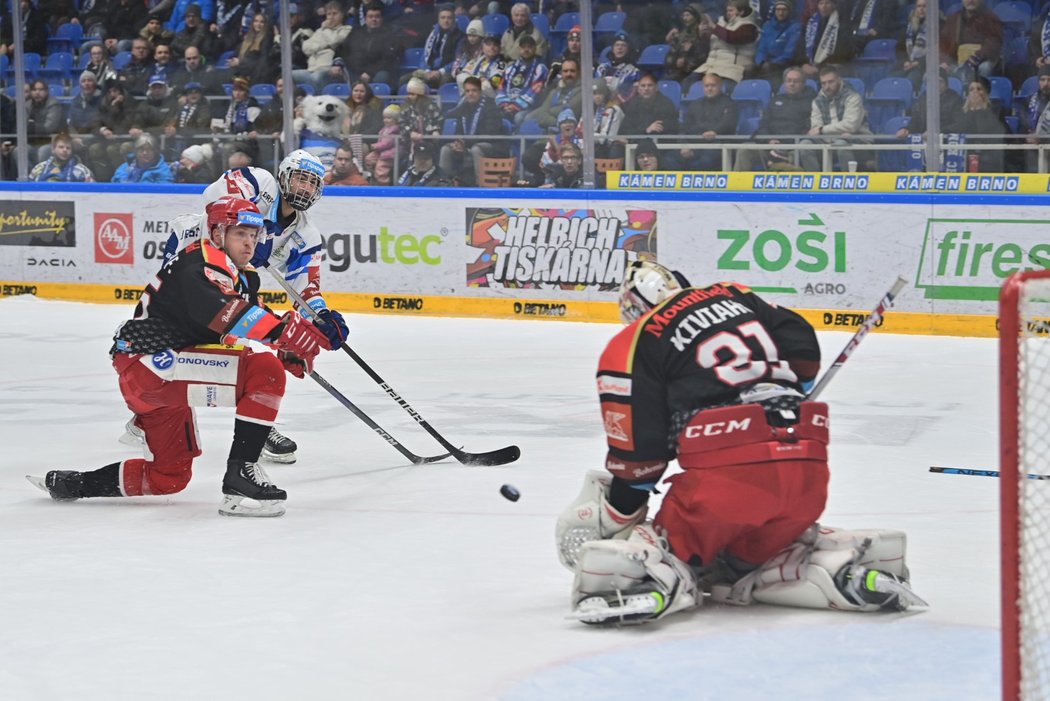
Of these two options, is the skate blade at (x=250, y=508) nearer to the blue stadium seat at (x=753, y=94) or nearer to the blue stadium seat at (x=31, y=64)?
the blue stadium seat at (x=753, y=94)

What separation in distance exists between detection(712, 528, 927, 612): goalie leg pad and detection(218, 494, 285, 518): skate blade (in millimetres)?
1627

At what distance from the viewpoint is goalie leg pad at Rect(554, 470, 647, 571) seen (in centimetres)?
357

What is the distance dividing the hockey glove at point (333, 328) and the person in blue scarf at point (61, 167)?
587 cm

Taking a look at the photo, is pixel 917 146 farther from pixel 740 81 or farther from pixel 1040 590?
pixel 1040 590

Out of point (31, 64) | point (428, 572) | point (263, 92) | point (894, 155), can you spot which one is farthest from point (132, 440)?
point (31, 64)

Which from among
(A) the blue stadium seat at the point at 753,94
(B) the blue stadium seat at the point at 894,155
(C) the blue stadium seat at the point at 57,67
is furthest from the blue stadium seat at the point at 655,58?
(C) the blue stadium seat at the point at 57,67

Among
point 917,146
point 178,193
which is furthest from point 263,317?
point 178,193

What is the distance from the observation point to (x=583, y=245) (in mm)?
9359

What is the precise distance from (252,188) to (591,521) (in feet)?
8.17

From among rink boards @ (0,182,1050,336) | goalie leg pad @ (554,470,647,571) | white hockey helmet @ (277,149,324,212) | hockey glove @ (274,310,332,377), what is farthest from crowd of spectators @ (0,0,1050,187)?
goalie leg pad @ (554,470,647,571)

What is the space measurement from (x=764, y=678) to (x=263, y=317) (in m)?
2.11

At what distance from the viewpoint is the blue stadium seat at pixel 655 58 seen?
936 cm

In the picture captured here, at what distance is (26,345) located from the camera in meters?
8.68

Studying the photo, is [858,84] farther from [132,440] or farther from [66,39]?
[66,39]
